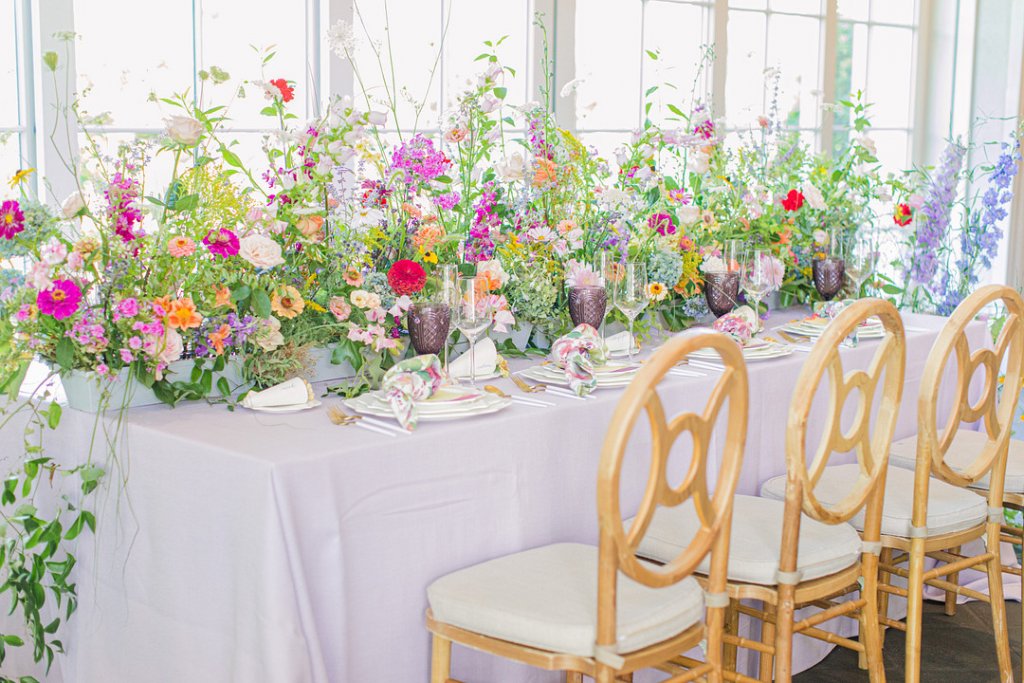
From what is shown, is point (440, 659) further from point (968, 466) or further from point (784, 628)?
point (968, 466)

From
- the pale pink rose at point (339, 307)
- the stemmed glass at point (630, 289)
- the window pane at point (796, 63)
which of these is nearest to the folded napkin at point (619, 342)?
the stemmed glass at point (630, 289)

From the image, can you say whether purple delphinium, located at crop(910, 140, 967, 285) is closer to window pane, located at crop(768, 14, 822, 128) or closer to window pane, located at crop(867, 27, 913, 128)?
window pane, located at crop(768, 14, 822, 128)

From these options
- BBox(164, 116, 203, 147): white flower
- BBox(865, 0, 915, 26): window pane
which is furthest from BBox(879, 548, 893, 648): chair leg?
BBox(865, 0, 915, 26): window pane

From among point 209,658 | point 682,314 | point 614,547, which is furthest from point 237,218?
point 682,314

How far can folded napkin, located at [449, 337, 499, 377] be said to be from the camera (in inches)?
91.8

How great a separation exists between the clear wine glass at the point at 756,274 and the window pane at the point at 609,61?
1.23 m

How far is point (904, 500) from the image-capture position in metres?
2.45

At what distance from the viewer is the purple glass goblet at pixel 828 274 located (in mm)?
3391

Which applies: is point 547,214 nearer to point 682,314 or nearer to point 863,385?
point 682,314

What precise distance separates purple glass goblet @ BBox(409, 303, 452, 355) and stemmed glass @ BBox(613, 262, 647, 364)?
1.45 feet

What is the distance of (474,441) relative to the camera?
2000mm

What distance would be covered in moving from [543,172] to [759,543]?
38.2 inches

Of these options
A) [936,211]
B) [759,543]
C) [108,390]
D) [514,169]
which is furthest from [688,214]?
[936,211]

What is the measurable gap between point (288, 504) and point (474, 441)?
0.38 metres
